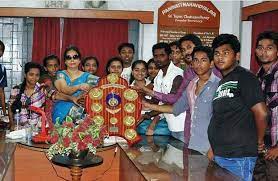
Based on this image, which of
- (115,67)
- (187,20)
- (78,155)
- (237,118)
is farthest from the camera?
(187,20)

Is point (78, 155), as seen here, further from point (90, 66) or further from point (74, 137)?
point (90, 66)

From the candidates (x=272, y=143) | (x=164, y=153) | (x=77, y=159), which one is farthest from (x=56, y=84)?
(x=272, y=143)

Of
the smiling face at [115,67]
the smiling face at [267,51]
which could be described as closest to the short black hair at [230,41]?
the smiling face at [267,51]

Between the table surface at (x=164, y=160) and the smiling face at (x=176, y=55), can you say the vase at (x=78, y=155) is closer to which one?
the table surface at (x=164, y=160)

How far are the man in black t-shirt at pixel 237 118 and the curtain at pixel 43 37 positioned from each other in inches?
165

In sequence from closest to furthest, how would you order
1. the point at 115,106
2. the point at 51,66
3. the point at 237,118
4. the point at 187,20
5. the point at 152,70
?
the point at 237,118, the point at 115,106, the point at 152,70, the point at 51,66, the point at 187,20

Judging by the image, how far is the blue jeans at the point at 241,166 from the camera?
231 cm

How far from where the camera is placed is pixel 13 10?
595 centimetres

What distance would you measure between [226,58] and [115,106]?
3.63 feet

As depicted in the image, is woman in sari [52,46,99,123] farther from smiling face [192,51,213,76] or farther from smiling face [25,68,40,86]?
smiling face [192,51,213,76]

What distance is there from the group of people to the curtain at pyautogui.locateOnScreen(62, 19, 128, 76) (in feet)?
5.38

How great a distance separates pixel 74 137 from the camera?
2771mm

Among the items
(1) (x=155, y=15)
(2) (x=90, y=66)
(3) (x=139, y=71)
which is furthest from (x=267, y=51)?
(1) (x=155, y=15)

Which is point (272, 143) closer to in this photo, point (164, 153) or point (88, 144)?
point (164, 153)
